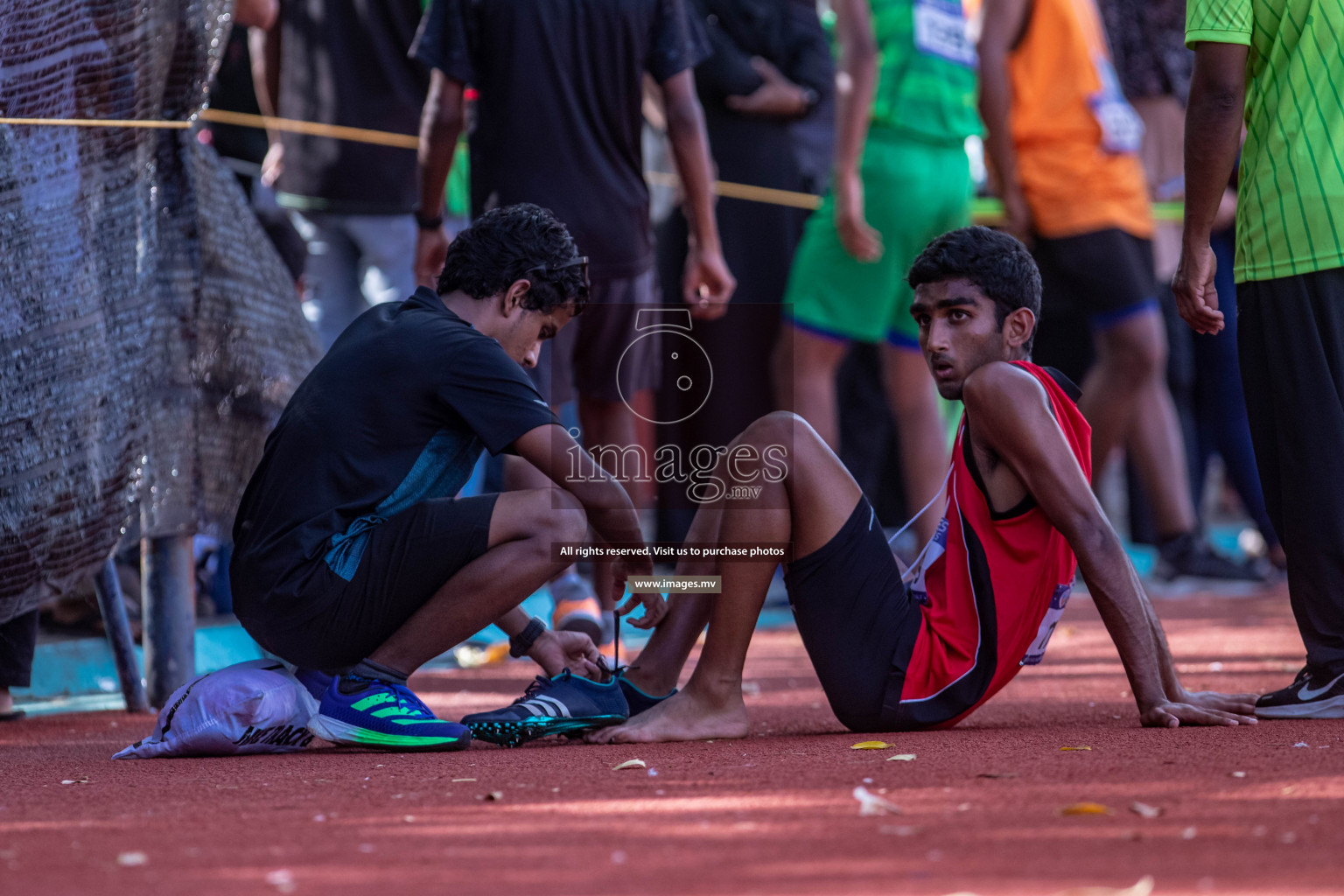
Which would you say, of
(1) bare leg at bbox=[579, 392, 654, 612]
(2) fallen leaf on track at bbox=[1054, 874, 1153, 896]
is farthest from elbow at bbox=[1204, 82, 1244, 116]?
(1) bare leg at bbox=[579, 392, 654, 612]

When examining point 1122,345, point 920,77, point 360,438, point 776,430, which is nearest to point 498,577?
point 360,438

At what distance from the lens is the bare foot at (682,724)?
340cm

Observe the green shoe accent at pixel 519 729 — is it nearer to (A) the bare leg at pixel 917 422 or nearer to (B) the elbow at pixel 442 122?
(B) the elbow at pixel 442 122

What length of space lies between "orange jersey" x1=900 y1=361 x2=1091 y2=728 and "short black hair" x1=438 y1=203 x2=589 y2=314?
0.97 metres

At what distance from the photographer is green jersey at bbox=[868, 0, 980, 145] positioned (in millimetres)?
6020

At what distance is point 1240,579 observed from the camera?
7512mm

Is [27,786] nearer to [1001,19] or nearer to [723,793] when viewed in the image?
[723,793]

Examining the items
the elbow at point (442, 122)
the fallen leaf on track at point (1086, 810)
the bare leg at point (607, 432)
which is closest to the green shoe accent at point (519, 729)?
the fallen leaf on track at point (1086, 810)

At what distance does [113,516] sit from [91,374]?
1.19 ft

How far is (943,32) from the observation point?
610cm

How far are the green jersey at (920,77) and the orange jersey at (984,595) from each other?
9.09 feet

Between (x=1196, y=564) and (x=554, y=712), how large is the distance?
15.8 ft

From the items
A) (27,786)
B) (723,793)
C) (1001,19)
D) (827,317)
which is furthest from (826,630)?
(1001,19)

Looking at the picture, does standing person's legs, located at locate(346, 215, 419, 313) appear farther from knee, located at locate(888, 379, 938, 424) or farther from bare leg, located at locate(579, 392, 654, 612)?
knee, located at locate(888, 379, 938, 424)
